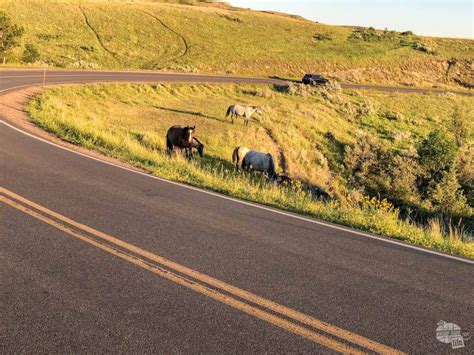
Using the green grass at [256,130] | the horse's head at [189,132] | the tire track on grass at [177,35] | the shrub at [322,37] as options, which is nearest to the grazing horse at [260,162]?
the green grass at [256,130]

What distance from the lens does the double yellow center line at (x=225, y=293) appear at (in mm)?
4668

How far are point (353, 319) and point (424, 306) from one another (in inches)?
44.4

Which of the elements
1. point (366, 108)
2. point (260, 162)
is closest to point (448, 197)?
point (260, 162)

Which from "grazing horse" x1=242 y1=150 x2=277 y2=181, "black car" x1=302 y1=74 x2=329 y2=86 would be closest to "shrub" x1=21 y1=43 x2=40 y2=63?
A: "black car" x1=302 y1=74 x2=329 y2=86

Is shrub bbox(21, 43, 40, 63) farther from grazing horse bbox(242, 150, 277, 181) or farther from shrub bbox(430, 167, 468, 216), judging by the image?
shrub bbox(430, 167, 468, 216)

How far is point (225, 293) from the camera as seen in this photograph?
5574 mm

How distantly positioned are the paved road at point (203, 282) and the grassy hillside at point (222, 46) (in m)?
51.4

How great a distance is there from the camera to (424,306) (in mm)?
5547

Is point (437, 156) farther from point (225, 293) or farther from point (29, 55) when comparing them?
point (29, 55)

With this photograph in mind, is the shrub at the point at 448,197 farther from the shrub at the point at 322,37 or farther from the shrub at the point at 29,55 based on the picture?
the shrub at the point at 322,37

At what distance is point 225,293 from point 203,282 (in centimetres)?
41

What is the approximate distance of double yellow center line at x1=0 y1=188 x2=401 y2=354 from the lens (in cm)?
467

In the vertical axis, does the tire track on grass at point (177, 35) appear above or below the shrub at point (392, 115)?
above

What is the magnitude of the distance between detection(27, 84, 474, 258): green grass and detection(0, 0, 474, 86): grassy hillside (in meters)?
20.7
